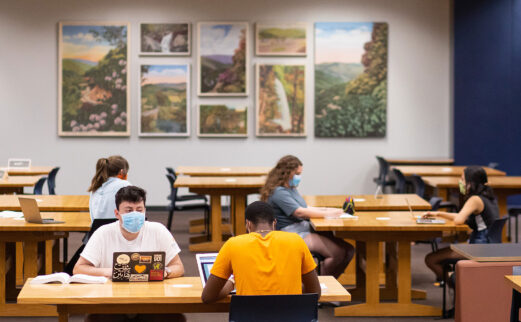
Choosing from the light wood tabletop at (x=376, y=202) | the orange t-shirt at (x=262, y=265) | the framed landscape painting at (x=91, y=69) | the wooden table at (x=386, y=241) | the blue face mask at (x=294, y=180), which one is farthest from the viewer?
the framed landscape painting at (x=91, y=69)

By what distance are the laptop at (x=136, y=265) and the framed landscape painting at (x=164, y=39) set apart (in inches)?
337

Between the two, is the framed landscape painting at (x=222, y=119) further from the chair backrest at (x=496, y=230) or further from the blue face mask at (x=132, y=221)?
the blue face mask at (x=132, y=221)

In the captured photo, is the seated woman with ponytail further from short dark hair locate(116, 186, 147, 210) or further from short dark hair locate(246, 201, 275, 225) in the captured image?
short dark hair locate(246, 201, 275, 225)

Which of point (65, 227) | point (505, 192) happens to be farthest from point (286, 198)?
point (505, 192)

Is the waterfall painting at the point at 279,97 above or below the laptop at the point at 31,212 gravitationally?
above

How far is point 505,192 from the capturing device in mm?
8438

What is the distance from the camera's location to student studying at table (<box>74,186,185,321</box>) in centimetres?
401

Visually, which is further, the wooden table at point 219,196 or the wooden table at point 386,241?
the wooden table at point 219,196

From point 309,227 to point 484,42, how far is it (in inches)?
254

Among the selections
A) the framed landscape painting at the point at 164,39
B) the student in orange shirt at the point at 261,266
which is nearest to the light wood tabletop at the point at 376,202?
the student in orange shirt at the point at 261,266

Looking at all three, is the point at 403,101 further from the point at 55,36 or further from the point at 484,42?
the point at 55,36

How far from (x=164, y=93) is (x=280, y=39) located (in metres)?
2.16

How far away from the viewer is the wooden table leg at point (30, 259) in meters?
5.71

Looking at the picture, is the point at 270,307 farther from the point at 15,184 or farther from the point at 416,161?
the point at 416,161
